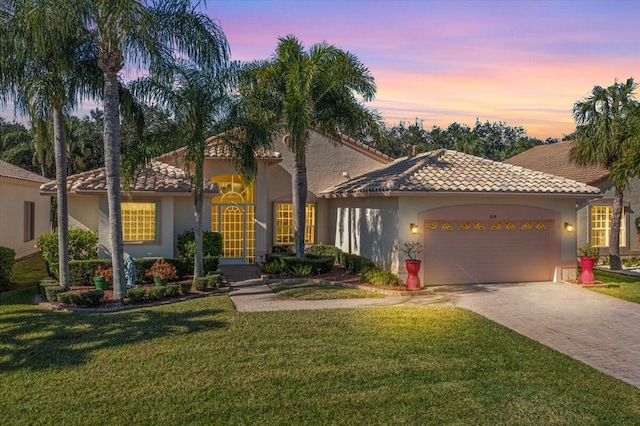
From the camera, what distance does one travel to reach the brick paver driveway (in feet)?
30.0

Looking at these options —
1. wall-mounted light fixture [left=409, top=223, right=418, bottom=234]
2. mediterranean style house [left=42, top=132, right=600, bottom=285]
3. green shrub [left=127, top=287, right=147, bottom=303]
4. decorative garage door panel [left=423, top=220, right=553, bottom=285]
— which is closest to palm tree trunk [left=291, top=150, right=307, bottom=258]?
mediterranean style house [left=42, top=132, right=600, bottom=285]

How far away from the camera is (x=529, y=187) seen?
16500mm

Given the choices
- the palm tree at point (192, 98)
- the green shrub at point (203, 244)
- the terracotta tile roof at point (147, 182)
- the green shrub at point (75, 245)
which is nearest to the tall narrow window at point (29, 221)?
A: the terracotta tile roof at point (147, 182)

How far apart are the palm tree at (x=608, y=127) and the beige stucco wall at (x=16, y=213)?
75.5 feet

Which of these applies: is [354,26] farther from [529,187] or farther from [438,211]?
[529,187]

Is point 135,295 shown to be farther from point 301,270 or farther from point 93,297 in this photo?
point 301,270

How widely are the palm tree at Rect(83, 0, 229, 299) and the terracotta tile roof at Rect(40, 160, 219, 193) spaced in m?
3.36

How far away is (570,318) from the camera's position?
12008 mm

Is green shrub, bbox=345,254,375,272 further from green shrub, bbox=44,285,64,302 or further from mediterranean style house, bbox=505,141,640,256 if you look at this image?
mediterranean style house, bbox=505,141,640,256

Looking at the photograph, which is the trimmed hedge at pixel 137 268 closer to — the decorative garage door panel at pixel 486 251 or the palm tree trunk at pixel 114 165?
the palm tree trunk at pixel 114 165

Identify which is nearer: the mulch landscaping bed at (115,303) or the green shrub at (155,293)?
the mulch landscaping bed at (115,303)

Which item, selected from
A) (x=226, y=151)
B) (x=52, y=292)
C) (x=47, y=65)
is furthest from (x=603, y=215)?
(x=47, y=65)

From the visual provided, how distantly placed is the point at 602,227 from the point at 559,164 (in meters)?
5.18

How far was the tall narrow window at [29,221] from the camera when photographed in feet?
80.5
